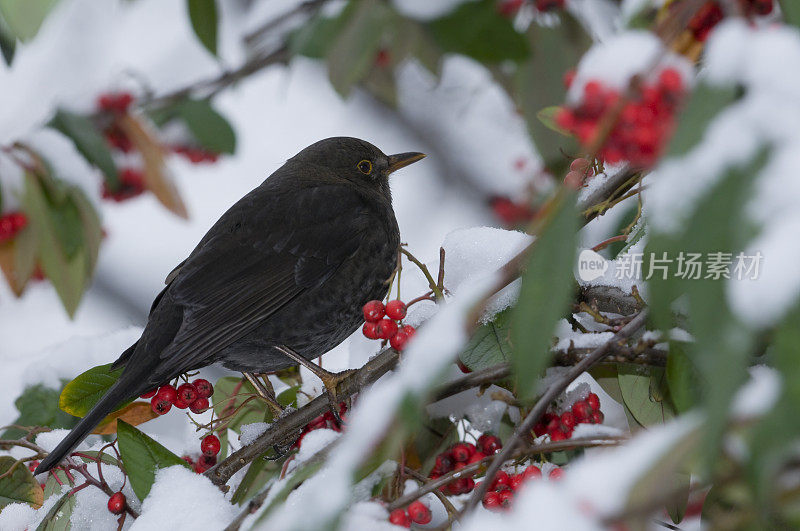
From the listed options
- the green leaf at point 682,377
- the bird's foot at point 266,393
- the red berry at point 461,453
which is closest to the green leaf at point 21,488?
the bird's foot at point 266,393

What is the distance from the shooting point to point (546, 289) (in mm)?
889

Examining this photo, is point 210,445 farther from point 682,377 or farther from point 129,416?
point 682,377

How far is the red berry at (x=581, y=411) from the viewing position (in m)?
1.75

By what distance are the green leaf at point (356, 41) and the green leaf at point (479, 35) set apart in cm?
18

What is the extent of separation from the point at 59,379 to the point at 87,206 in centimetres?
62

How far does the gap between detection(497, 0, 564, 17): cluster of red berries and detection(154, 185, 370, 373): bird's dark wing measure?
863 mm

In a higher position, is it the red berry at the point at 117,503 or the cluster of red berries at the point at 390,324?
the cluster of red berries at the point at 390,324

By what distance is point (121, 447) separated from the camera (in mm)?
1773

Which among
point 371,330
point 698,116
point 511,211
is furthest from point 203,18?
point 511,211

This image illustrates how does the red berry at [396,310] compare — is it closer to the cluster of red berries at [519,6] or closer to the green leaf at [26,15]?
the green leaf at [26,15]

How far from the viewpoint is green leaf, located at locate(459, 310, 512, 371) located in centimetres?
176

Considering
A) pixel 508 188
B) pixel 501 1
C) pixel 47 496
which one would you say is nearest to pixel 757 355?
pixel 47 496

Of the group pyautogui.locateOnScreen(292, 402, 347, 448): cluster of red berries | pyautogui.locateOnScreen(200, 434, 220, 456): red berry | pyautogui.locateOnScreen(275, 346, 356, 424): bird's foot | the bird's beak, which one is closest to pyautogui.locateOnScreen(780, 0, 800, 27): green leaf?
pyautogui.locateOnScreen(275, 346, 356, 424): bird's foot

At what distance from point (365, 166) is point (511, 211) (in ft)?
5.61
